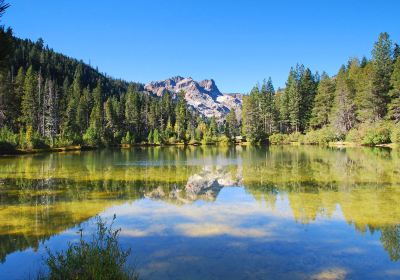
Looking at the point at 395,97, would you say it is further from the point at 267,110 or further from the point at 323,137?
the point at 267,110

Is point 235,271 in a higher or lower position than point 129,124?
lower

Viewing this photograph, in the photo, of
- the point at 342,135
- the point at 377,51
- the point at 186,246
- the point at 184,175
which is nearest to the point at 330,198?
the point at 186,246

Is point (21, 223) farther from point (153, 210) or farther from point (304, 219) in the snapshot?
point (304, 219)

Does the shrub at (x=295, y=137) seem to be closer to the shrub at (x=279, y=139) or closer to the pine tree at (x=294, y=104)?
the shrub at (x=279, y=139)

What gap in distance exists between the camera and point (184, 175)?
26.6 meters

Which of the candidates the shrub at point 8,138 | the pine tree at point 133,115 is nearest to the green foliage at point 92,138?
the shrub at point 8,138

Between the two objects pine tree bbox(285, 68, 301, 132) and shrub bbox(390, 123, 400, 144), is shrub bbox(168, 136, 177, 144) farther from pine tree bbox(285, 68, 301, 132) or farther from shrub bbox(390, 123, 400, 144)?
shrub bbox(390, 123, 400, 144)

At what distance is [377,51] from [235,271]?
8626cm

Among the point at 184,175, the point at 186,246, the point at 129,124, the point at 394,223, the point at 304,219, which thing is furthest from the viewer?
the point at 129,124

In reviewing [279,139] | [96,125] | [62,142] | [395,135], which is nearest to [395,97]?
[395,135]

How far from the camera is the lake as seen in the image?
8695 mm

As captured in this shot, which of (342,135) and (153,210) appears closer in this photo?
(153,210)

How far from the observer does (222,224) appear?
1273cm

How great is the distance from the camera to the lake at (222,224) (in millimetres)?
8695
